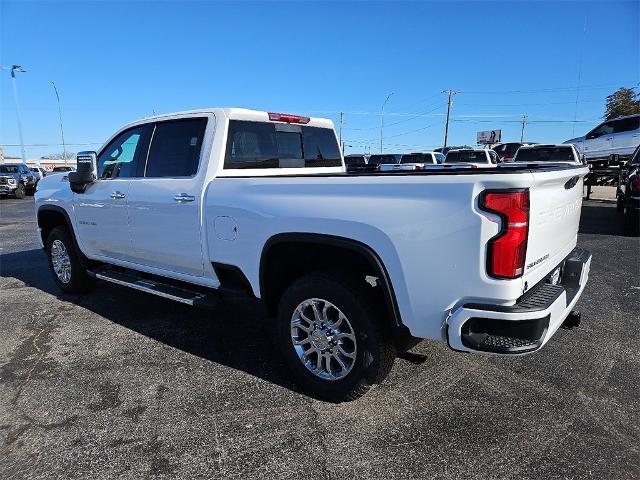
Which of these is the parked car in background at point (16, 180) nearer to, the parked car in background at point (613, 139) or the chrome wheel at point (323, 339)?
the chrome wheel at point (323, 339)

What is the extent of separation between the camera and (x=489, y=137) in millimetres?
61406

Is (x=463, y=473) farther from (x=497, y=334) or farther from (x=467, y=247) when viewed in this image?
(x=467, y=247)

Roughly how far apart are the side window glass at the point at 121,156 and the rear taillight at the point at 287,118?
1.32m

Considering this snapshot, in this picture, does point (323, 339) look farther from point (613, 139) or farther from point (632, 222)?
point (613, 139)

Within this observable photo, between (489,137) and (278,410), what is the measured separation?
64.5 meters

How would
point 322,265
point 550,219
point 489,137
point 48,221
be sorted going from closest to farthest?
point 550,219 → point 322,265 → point 48,221 → point 489,137

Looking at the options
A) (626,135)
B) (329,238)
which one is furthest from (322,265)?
(626,135)

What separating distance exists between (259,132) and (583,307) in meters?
3.93

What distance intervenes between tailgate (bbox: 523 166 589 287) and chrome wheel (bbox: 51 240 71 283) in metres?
5.26

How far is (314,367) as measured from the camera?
127 inches

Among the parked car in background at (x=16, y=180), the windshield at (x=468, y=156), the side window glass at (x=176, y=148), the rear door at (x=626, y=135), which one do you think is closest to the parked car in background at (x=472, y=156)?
the windshield at (x=468, y=156)

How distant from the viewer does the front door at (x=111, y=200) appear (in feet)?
15.0

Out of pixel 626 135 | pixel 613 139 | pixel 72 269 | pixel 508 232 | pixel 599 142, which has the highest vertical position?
pixel 626 135

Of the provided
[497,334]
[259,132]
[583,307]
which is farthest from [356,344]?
[583,307]
